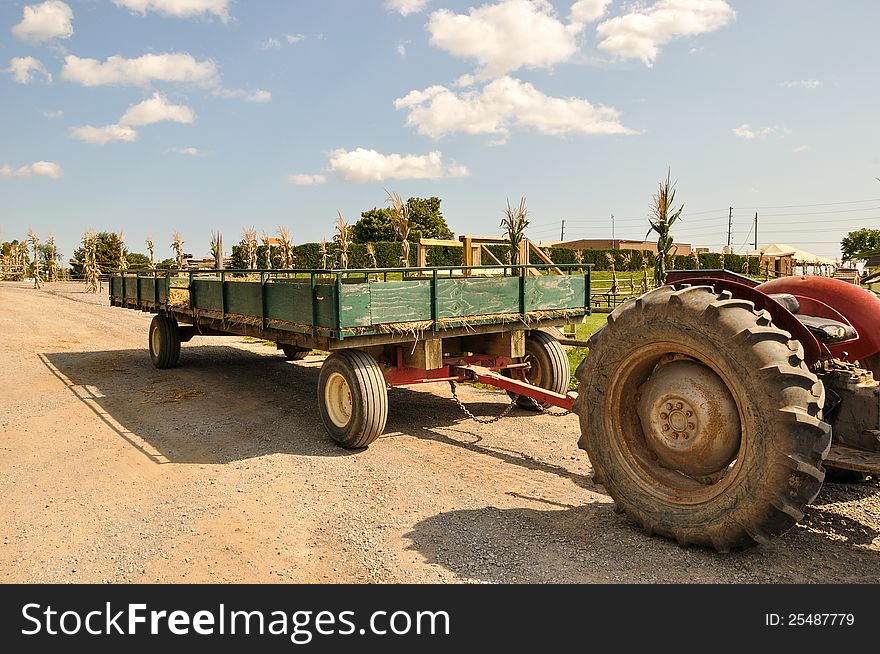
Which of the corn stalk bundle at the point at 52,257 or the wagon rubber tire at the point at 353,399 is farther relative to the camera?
the corn stalk bundle at the point at 52,257

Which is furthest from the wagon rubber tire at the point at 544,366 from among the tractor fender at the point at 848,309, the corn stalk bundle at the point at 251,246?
the corn stalk bundle at the point at 251,246

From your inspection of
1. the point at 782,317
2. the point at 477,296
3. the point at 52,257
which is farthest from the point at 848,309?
the point at 52,257

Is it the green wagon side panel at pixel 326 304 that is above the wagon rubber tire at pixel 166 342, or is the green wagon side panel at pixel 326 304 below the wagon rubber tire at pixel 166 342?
above

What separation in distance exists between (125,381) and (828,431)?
9868 millimetres

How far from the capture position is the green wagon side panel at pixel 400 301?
253 inches

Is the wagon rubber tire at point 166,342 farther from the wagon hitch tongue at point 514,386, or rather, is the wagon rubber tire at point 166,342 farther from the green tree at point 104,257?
the green tree at point 104,257

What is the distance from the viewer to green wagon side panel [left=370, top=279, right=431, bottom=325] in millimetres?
6414

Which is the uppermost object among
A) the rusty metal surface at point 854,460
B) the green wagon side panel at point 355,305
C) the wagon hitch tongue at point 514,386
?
the green wagon side panel at point 355,305

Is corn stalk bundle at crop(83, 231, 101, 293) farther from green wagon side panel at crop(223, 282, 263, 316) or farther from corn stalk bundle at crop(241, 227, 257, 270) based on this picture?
green wagon side panel at crop(223, 282, 263, 316)

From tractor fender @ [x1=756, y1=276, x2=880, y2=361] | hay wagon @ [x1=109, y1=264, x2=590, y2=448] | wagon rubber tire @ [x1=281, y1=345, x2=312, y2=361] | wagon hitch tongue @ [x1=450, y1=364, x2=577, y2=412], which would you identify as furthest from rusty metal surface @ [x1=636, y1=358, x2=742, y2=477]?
wagon rubber tire @ [x1=281, y1=345, x2=312, y2=361]

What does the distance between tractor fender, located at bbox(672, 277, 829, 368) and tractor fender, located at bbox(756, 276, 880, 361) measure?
471mm

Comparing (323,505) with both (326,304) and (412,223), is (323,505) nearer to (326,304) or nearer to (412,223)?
(326,304)

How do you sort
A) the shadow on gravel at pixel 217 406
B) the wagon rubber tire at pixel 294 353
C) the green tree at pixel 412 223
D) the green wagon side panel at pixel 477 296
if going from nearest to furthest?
1. the shadow on gravel at pixel 217 406
2. the green wagon side panel at pixel 477 296
3. the wagon rubber tire at pixel 294 353
4. the green tree at pixel 412 223

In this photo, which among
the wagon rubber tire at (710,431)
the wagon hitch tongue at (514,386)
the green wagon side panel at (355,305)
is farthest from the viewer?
the wagon hitch tongue at (514,386)
